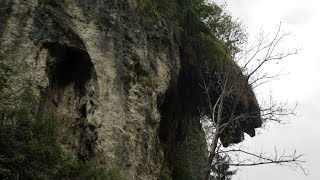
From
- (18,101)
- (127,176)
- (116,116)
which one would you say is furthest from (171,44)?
(18,101)

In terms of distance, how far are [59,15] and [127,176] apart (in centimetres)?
391

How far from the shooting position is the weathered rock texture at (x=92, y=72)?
34.5ft

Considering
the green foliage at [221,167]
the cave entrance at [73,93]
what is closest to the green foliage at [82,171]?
the cave entrance at [73,93]

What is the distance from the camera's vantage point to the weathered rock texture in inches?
414

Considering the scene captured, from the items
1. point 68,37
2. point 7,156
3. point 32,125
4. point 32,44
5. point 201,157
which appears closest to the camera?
point 7,156

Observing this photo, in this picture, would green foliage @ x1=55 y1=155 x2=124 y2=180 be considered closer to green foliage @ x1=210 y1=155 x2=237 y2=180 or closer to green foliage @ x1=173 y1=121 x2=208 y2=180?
green foliage @ x1=210 y1=155 x2=237 y2=180

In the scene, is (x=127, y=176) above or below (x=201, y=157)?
below

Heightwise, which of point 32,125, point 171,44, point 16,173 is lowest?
point 16,173

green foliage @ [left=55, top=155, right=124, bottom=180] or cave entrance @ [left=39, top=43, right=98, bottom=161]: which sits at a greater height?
cave entrance @ [left=39, top=43, right=98, bottom=161]

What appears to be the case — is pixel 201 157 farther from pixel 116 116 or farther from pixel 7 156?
pixel 7 156

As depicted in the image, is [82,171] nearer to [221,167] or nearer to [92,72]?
[92,72]

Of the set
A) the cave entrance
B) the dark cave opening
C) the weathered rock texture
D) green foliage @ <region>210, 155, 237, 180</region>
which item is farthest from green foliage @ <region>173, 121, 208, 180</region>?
the dark cave opening

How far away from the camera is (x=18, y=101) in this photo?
346 inches

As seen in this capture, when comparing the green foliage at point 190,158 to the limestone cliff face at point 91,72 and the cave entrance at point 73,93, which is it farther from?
the cave entrance at point 73,93
